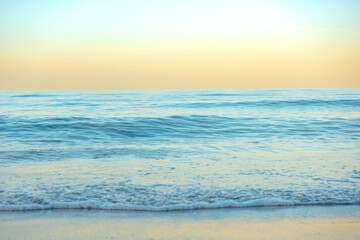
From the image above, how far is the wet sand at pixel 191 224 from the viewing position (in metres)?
3.76

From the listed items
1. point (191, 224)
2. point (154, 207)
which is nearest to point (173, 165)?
point (154, 207)

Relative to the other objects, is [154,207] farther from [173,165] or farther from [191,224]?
[173,165]

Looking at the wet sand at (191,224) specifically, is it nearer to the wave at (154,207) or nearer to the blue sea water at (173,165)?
the wave at (154,207)

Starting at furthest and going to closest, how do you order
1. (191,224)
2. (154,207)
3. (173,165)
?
(173,165), (154,207), (191,224)

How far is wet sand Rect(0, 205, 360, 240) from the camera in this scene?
3764 mm

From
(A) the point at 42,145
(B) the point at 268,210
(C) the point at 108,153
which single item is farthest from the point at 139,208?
(A) the point at 42,145

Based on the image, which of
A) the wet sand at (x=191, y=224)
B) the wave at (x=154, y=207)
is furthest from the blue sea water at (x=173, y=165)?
the wet sand at (x=191, y=224)

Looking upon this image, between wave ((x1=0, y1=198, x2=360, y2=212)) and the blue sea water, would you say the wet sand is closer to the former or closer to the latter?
wave ((x1=0, y1=198, x2=360, y2=212))

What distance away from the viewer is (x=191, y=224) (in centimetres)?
406

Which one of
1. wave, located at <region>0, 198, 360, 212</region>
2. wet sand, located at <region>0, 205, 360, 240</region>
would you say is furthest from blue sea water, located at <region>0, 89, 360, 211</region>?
wet sand, located at <region>0, 205, 360, 240</region>

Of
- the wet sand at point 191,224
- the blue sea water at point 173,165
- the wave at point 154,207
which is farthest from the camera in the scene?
the blue sea water at point 173,165

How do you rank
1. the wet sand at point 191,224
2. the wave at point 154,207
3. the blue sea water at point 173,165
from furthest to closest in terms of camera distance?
the blue sea water at point 173,165, the wave at point 154,207, the wet sand at point 191,224

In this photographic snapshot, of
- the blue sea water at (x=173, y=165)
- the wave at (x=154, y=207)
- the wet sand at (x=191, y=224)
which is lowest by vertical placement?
the wet sand at (x=191, y=224)

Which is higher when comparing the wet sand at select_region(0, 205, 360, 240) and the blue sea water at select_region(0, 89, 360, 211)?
the blue sea water at select_region(0, 89, 360, 211)
